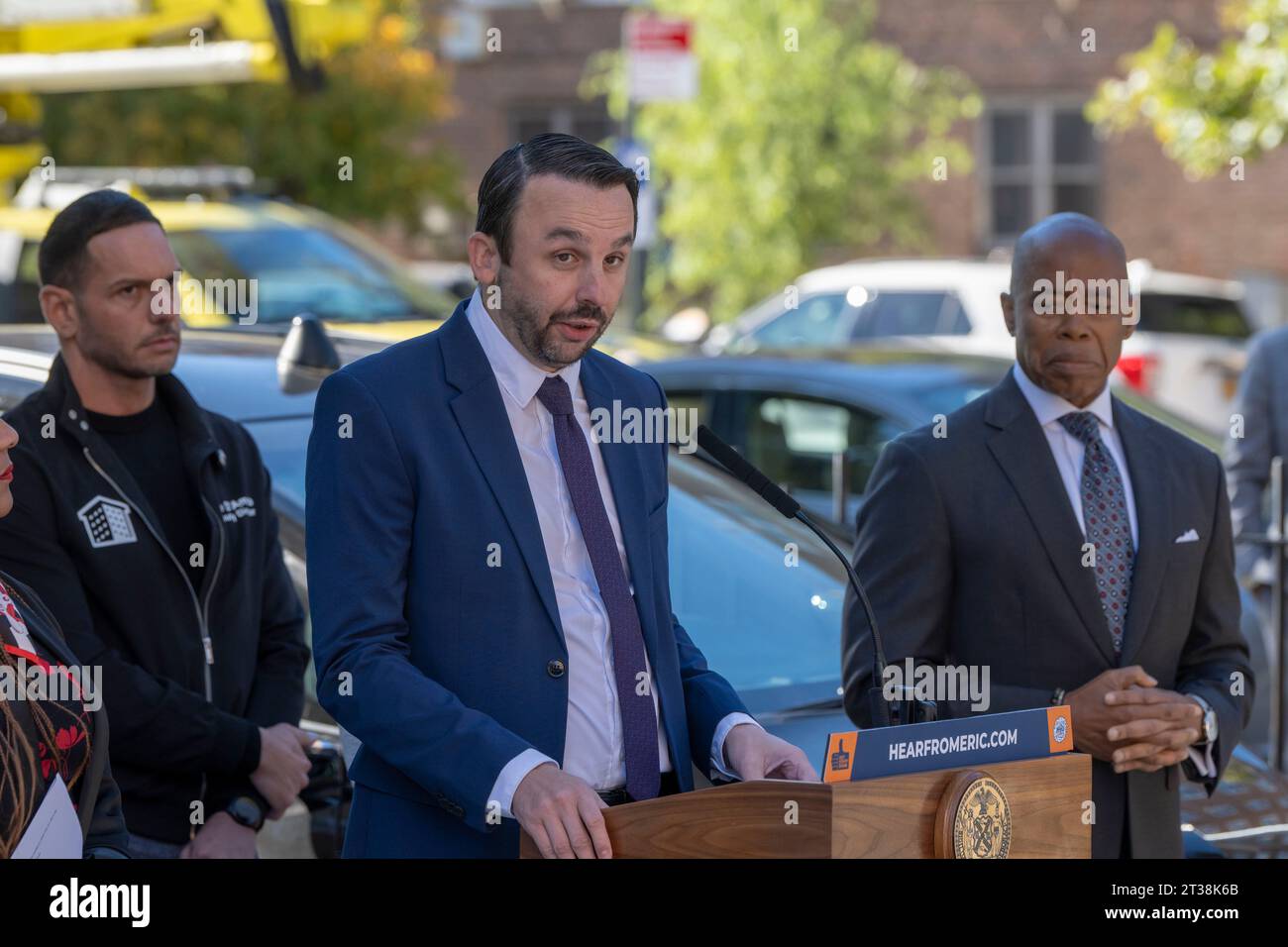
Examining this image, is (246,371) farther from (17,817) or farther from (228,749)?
(17,817)

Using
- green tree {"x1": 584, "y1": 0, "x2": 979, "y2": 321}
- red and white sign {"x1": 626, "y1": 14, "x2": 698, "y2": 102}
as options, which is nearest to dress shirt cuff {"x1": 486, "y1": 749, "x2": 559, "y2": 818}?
red and white sign {"x1": 626, "y1": 14, "x2": 698, "y2": 102}

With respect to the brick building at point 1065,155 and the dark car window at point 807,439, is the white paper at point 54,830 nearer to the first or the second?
the dark car window at point 807,439

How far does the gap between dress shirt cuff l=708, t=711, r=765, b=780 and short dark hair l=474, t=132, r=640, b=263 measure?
0.76 metres

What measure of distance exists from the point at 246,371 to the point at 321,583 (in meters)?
2.20

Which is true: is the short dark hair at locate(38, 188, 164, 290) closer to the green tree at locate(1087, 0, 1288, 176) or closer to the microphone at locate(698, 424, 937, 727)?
the microphone at locate(698, 424, 937, 727)

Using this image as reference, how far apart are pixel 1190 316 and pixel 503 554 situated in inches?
516

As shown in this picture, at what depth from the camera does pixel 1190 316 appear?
15070 mm

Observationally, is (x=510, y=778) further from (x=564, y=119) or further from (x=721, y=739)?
(x=564, y=119)

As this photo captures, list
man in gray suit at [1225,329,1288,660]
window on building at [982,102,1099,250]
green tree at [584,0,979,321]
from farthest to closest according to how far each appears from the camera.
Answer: window on building at [982,102,1099,250]
green tree at [584,0,979,321]
man in gray suit at [1225,329,1288,660]

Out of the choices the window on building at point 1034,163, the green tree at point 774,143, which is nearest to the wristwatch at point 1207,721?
the green tree at point 774,143

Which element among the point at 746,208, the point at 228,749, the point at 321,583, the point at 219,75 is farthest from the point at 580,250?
the point at 746,208

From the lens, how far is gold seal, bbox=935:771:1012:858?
2459 mm

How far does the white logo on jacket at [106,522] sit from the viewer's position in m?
3.78

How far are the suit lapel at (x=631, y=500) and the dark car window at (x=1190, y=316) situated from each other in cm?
1240
